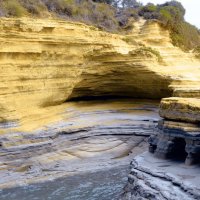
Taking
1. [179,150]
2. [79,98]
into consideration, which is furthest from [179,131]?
[79,98]

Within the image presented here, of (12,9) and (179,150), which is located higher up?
(12,9)

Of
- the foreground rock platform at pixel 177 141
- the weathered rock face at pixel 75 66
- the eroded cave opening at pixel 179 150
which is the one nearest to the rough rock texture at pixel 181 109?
the foreground rock platform at pixel 177 141

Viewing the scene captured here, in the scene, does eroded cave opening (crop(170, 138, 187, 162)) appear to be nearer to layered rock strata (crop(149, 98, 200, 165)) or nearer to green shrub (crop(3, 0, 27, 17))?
layered rock strata (crop(149, 98, 200, 165))

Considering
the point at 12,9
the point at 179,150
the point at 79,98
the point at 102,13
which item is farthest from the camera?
the point at 102,13

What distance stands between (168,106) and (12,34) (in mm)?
5368

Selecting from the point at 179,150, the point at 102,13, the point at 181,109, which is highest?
the point at 102,13

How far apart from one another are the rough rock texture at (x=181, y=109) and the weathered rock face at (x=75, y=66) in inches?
70.2

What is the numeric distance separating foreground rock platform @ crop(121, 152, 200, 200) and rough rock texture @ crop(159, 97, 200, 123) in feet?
3.61

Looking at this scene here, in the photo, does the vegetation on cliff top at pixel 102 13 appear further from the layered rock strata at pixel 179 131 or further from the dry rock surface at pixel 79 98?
the layered rock strata at pixel 179 131

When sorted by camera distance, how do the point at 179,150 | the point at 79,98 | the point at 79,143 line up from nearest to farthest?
the point at 179,150 → the point at 79,143 → the point at 79,98

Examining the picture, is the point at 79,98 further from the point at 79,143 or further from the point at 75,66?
the point at 79,143

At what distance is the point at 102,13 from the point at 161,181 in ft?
41.4

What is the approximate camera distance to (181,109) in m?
10.4

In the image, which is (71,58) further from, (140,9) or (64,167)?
(140,9)
